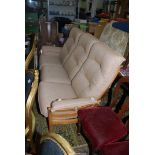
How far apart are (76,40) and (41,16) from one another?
2.99 metres

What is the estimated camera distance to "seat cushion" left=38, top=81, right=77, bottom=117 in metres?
1.77

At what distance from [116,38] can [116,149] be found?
162 centimetres

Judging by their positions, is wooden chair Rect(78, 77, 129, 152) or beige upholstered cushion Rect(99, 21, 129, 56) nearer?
wooden chair Rect(78, 77, 129, 152)

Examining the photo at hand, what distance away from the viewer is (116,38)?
258 centimetres

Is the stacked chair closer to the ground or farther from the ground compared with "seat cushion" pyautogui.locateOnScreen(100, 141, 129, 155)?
farther from the ground

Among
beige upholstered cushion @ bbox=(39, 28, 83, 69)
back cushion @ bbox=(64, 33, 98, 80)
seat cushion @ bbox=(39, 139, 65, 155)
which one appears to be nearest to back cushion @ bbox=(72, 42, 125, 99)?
back cushion @ bbox=(64, 33, 98, 80)

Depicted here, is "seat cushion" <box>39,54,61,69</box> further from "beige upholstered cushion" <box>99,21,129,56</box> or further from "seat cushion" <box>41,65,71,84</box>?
"beige upholstered cushion" <box>99,21,129,56</box>

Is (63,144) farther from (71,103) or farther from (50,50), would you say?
(50,50)

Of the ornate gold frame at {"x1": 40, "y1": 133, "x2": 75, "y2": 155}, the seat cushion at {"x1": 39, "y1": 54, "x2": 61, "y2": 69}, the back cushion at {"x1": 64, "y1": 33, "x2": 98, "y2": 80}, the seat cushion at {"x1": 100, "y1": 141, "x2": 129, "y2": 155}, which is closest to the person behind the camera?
the ornate gold frame at {"x1": 40, "y1": 133, "x2": 75, "y2": 155}

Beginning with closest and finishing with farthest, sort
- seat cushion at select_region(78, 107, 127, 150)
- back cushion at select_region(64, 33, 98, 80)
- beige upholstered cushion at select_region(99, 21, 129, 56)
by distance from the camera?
seat cushion at select_region(78, 107, 127, 150), back cushion at select_region(64, 33, 98, 80), beige upholstered cushion at select_region(99, 21, 129, 56)

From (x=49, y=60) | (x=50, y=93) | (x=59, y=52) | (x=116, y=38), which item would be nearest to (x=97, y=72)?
(x=50, y=93)

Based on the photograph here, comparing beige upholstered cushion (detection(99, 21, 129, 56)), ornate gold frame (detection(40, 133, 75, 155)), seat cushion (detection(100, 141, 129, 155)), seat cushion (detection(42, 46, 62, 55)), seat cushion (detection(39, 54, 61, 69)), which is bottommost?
seat cushion (detection(100, 141, 129, 155))
